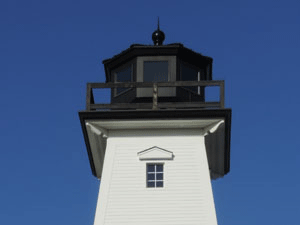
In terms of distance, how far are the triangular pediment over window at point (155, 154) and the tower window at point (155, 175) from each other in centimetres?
24

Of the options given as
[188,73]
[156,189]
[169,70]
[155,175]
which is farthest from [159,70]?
[156,189]

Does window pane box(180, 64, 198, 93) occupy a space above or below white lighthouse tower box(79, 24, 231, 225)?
above

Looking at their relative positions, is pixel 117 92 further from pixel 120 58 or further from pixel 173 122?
pixel 173 122

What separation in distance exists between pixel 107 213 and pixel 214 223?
2947 mm

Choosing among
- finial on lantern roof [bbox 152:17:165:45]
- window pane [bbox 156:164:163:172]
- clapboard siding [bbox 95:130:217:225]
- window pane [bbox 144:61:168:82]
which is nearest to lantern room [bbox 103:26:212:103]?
window pane [bbox 144:61:168:82]

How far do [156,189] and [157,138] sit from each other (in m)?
1.67

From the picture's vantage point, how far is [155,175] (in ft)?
63.3

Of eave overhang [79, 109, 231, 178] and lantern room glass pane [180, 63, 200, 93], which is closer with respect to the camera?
eave overhang [79, 109, 231, 178]

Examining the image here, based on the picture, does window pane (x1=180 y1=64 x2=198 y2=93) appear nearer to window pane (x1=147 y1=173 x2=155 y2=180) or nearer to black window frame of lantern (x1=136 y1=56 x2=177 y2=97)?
black window frame of lantern (x1=136 y1=56 x2=177 y2=97)

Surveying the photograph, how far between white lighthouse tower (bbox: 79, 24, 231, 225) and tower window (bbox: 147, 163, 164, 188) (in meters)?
0.03

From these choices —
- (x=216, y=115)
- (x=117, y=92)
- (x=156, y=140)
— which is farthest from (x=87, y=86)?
(x=216, y=115)

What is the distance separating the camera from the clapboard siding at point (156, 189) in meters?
18.4

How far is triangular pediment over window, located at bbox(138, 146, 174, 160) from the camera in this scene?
19422 mm

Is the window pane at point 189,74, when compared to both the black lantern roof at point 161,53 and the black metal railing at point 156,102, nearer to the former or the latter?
the black lantern roof at point 161,53
